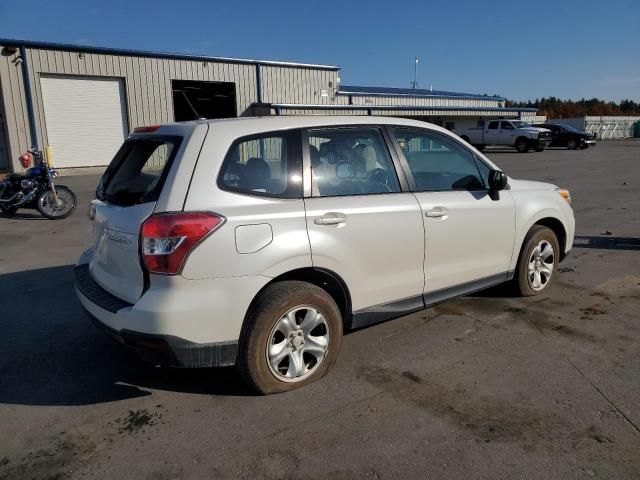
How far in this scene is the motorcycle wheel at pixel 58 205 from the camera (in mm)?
10727

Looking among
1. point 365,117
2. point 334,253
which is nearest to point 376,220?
point 334,253

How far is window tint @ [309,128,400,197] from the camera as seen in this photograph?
3.77 meters

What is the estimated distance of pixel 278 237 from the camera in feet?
11.1

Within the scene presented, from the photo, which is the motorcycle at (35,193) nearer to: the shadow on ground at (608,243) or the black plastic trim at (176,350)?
the black plastic trim at (176,350)

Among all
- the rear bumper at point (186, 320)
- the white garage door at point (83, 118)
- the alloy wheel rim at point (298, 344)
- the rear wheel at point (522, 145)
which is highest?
the white garage door at point (83, 118)

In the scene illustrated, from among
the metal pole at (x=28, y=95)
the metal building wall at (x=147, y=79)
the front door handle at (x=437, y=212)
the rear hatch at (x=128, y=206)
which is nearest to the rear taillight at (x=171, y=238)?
the rear hatch at (x=128, y=206)

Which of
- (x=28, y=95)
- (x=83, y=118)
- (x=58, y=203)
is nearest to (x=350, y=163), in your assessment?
(x=58, y=203)

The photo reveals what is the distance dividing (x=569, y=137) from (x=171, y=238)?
35.6 meters

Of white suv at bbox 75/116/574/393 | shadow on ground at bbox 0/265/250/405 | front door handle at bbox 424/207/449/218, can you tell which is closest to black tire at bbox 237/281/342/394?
white suv at bbox 75/116/574/393

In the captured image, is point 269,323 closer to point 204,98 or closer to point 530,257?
point 530,257

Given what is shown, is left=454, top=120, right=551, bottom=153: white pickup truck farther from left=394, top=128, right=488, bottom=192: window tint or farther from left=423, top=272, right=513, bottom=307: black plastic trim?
left=394, top=128, right=488, bottom=192: window tint

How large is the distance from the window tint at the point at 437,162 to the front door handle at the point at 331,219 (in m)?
0.90

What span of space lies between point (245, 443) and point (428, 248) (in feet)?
6.69

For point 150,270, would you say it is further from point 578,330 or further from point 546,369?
point 578,330
